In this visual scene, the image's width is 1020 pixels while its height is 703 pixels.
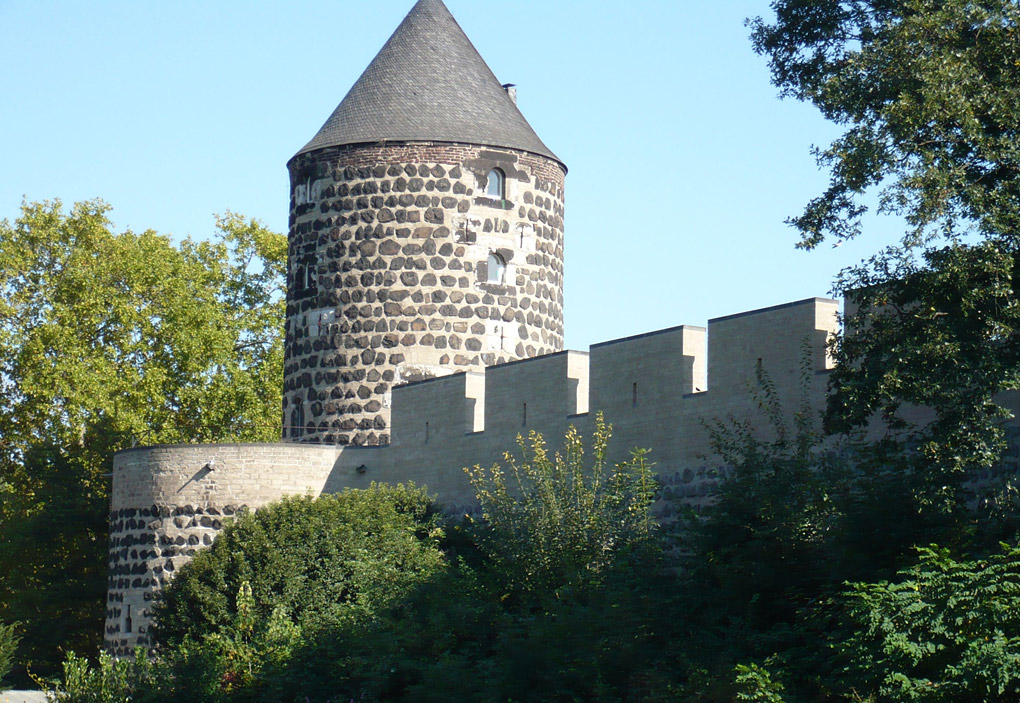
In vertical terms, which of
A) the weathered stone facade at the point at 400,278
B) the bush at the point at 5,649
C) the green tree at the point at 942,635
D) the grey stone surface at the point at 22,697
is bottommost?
the grey stone surface at the point at 22,697

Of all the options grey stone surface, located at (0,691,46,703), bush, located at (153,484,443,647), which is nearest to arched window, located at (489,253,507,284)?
bush, located at (153,484,443,647)

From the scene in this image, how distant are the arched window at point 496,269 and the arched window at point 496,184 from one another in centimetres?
97

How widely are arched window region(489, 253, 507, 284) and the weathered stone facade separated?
2cm

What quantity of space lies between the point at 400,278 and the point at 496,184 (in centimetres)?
226

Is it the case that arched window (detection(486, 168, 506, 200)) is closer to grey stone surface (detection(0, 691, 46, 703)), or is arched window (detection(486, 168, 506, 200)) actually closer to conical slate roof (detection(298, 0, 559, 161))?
conical slate roof (detection(298, 0, 559, 161))

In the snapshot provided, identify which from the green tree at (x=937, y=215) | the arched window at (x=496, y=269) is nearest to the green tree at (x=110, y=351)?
the arched window at (x=496, y=269)

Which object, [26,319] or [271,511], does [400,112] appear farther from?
[26,319]

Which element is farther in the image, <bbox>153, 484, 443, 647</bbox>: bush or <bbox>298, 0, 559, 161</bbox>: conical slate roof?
<bbox>298, 0, 559, 161</bbox>: conical slate roof

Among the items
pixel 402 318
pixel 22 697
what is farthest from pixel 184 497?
pixel 22 697

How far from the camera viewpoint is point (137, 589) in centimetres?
2523

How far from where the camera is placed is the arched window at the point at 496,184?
88.9 ft

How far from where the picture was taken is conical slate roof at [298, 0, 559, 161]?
27.1m

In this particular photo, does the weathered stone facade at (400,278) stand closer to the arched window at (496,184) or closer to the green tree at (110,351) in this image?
the arched window at (496,184)

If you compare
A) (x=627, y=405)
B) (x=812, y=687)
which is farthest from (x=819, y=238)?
(x=627, y=405)
